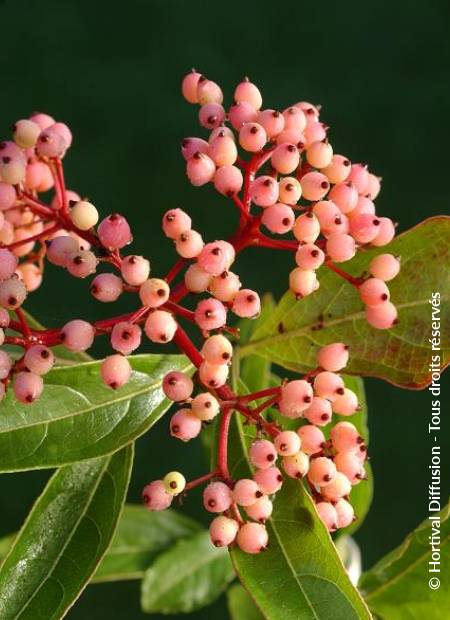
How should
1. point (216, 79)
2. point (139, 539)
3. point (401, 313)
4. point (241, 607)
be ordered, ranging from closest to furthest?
1. point (401, 313)
2. point (241, 607)
3. point (139, 539)
4. point (216, 79)

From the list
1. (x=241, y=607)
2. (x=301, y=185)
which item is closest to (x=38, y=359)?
(x=301, y=185)

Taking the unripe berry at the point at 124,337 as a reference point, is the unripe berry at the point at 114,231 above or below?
above

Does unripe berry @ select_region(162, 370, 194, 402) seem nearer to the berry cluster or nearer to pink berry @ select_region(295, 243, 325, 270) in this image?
the berry cluster

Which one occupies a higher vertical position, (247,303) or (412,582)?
(247,303)

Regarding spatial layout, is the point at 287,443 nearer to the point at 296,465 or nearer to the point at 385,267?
the point at 296,465

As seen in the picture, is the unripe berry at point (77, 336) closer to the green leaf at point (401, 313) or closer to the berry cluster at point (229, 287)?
the berry cluster at point (229, 287)

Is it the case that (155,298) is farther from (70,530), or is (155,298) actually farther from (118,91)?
(118,91)

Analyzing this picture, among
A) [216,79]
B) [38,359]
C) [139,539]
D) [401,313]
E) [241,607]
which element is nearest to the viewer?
[38,359]

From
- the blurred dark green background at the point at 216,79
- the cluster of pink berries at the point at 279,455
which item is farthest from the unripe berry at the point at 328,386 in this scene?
the blurred dark green background at the point at 216,79
